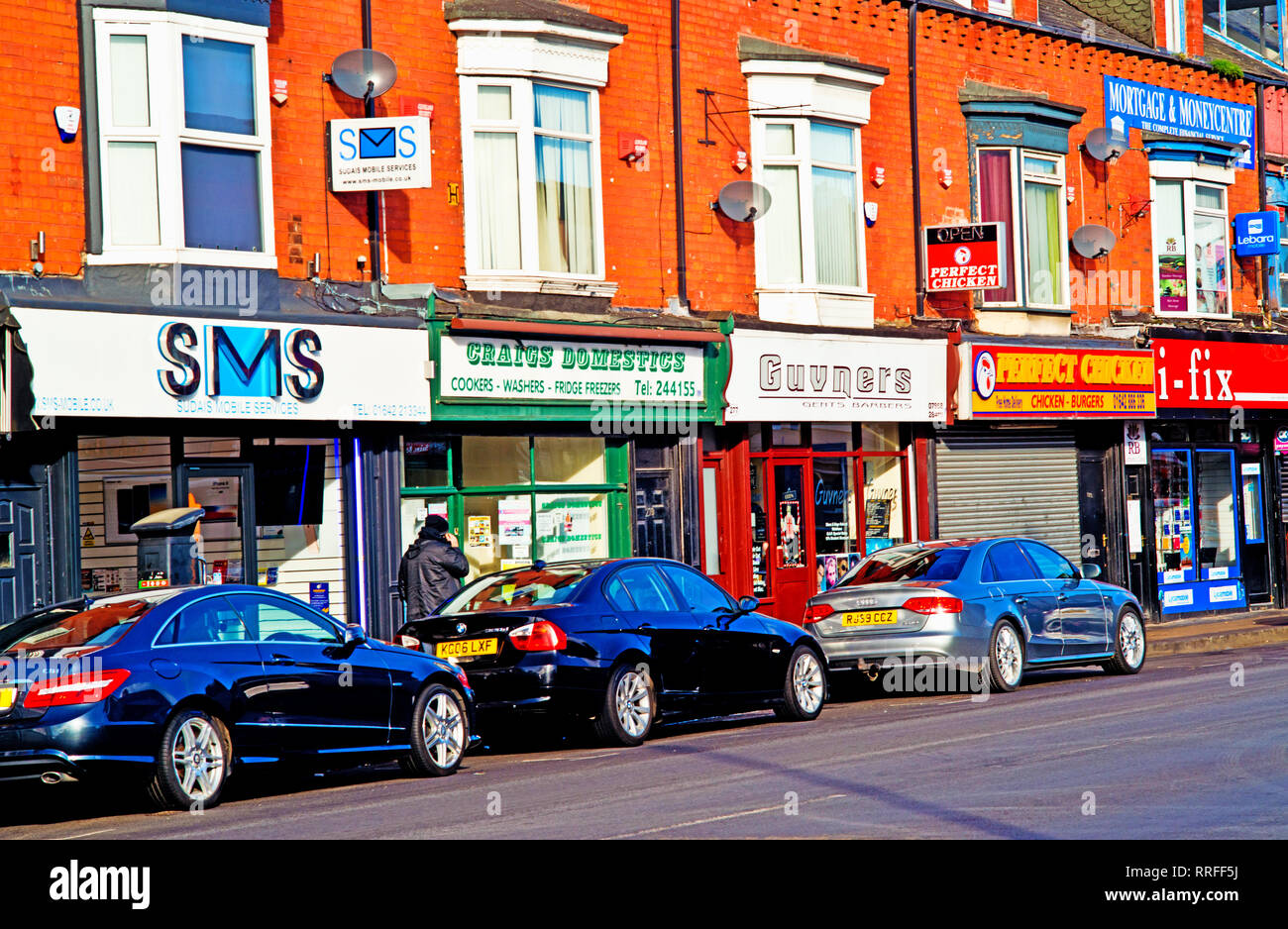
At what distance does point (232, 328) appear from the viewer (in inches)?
667

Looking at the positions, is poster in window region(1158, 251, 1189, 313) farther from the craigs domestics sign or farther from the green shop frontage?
the green shop frontage

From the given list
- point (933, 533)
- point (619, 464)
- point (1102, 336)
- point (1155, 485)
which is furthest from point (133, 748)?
point (1155, 485)

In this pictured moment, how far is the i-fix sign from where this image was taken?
29078 millimetres

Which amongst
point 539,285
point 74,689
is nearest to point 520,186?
point 539,285

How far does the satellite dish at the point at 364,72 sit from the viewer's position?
18234mm

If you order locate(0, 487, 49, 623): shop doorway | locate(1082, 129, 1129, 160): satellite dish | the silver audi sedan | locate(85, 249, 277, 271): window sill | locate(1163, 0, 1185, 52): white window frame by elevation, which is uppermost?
locate(1163, 0, 1185, 52): white window frame

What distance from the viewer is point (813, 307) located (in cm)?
2333

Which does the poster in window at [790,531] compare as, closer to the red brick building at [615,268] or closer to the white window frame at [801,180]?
the red brick building at [615,268]

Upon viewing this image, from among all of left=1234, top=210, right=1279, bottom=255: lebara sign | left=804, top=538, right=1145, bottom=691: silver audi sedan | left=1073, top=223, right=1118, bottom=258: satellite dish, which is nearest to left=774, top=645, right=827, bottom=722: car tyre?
left=804, top=538, right=1145, bottom=691: silver audi sedan

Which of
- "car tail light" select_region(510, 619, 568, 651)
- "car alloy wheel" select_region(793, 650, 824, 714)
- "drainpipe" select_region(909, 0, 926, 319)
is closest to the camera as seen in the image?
"car tail light" select_region(510, 619, 568, 651)

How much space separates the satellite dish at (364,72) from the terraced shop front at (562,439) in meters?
2.66

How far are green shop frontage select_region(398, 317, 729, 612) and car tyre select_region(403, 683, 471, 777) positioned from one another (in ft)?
19.9

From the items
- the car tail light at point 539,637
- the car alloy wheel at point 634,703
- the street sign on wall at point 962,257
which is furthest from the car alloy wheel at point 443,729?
the street sign on wall at point 962,257

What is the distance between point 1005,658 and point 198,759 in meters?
9.66
